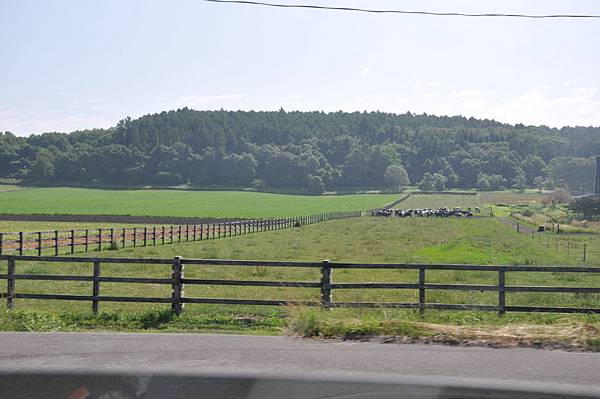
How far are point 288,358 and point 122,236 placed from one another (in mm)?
30277

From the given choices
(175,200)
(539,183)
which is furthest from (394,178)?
(175,200)

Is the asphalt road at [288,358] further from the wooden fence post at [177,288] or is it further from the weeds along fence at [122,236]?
the weeds along fence at [122,236]

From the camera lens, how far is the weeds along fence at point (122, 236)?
93.5 feet

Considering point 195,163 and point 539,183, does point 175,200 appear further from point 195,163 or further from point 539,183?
point 539,183

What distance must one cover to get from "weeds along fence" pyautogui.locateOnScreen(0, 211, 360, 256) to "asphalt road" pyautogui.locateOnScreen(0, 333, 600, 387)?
1916 centimetres

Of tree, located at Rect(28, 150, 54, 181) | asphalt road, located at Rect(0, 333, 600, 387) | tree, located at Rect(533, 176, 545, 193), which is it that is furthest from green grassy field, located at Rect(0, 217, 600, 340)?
→ tree, located at Rect(533, 176, 545, 193)

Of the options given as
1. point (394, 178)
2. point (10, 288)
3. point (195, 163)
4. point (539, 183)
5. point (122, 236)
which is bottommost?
point (122, 236)

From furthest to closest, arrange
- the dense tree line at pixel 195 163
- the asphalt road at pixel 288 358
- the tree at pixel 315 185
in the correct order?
the tree at pixel 315 185 < the dense tree line at pixel 195 163 < the asphalt road at pixel 288 358

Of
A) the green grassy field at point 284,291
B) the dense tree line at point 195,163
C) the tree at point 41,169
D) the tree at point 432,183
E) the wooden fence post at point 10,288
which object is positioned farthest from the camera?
the tree at point 432,183

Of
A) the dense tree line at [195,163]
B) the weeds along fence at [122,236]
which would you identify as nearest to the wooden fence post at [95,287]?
the weeds along fence at [122,236]

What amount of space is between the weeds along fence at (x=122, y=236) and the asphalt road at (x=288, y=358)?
19160 mm

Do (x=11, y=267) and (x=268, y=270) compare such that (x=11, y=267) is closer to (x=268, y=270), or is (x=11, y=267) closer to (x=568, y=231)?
(x=268, y=270)

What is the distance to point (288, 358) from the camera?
7.46 metres

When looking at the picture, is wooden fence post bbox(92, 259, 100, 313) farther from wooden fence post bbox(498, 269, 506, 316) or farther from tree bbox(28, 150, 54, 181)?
tree bbox(28, 150, 54, 181)
